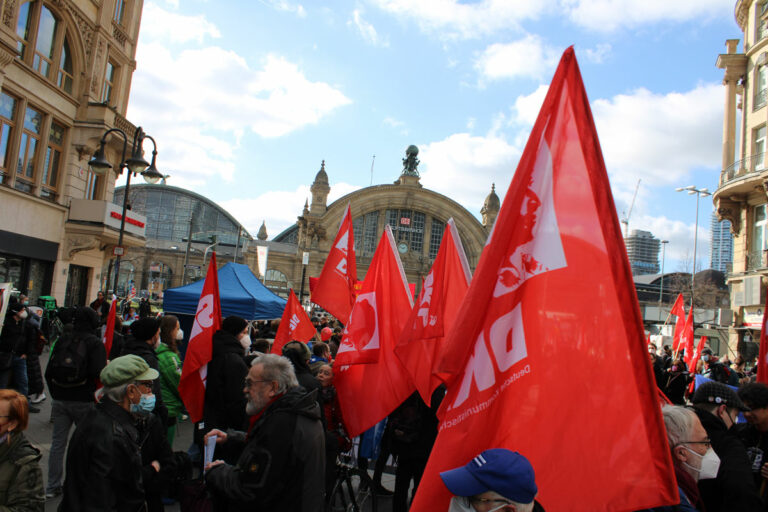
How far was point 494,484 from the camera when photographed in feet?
6.59

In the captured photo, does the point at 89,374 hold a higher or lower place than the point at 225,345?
lower

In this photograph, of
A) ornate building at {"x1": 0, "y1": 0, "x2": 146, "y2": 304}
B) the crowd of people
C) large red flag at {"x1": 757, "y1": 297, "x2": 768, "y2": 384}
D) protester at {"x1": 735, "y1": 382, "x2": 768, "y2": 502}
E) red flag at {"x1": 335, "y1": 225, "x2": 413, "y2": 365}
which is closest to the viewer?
the crowd of people

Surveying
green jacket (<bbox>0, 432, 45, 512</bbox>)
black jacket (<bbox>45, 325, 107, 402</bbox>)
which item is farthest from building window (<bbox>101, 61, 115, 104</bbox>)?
green jacket (<bbox>0, 432, 45, 512</bbox>)

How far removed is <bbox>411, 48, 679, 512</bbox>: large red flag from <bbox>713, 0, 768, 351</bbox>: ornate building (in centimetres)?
2298

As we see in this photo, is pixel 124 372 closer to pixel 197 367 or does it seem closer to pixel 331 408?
pixel 197 367

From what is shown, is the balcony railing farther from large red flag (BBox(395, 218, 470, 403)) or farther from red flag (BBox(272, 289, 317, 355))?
large red flag (BBox(395, 218, 470, 403))

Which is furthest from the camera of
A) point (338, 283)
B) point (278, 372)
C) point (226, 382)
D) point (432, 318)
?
point (338, 283)

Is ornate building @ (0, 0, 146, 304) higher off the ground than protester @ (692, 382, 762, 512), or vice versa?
ornate building @ (0, 0, 146, 304)

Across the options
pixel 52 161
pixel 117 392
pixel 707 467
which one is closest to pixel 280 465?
pixel 117 392

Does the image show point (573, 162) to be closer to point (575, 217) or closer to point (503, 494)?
point (575, 217)

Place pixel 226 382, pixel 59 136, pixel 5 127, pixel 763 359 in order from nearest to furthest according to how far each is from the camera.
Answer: pixel 763 359 < pixel 226 382 < pixel 5 127 < pixel 59 136

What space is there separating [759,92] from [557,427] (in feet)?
86.9

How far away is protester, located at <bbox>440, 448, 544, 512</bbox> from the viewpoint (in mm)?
2004

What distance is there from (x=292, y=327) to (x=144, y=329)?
4.49 metres
